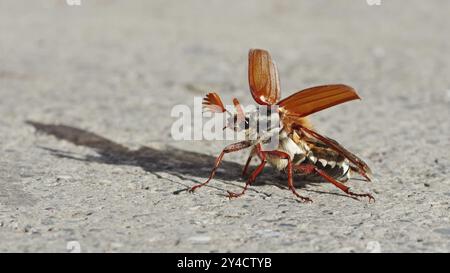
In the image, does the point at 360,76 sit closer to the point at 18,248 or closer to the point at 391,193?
the point at 391,193

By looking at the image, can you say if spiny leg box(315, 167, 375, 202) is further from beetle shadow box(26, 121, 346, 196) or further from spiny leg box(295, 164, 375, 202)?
beetle shadow box(26, 121, 346, 196)

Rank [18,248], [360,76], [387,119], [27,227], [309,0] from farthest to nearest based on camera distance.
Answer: [309,0]
[360,76]
[387,119]
[27,227]
[18,248]

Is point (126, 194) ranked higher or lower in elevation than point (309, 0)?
lower

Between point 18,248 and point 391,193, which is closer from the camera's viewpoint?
point 18,248

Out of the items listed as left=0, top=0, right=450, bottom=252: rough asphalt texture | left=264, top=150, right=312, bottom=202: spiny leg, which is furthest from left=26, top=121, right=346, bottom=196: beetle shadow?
left=264, top=150, right=312, bottom=202: spiny leg

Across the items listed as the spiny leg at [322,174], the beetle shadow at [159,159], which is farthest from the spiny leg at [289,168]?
the beetle shadow at [159,159]

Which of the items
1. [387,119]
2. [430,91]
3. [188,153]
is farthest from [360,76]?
[188,153]

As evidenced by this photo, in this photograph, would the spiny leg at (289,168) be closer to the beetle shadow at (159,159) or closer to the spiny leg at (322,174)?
the spiny leg at (322,174)

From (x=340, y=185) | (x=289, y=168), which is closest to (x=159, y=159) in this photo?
(x=289, y=168)
